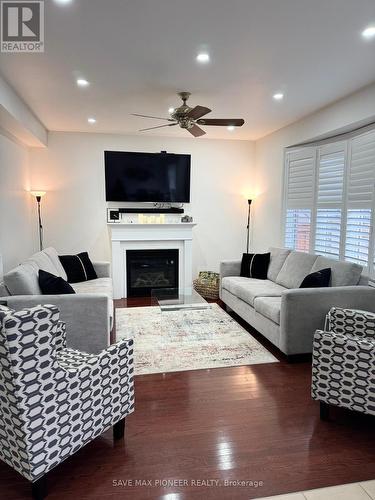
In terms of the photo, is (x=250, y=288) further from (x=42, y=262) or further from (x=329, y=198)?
(x=42, y=262)

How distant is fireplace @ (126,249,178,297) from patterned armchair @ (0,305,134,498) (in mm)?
3979

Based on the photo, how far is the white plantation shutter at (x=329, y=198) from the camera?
4504mm

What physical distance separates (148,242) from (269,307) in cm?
294

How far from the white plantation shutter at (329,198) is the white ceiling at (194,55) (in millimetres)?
725

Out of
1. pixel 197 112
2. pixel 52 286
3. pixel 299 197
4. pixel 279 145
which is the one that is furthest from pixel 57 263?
pixel 279 145

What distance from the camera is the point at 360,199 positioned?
4.10 meters

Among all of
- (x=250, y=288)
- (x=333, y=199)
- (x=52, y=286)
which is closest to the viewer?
(x=52, y=286)

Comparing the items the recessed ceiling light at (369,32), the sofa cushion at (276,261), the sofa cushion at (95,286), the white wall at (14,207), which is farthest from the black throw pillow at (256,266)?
the white wall at (14,207)

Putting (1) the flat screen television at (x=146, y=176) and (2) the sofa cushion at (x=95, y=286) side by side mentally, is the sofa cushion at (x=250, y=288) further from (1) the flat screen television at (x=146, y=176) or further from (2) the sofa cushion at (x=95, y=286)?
(1) the flat screen television at (x=146, y=176)

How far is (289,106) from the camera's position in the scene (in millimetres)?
4348

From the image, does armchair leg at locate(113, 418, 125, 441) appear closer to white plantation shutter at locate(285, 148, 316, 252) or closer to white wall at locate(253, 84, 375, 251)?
white wall at locate(253, 84, 375, 251)

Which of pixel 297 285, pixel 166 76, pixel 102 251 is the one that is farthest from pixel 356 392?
Answer: pixel 102 251

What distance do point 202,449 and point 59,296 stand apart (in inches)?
70.8

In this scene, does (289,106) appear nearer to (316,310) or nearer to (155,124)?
(155,124)
